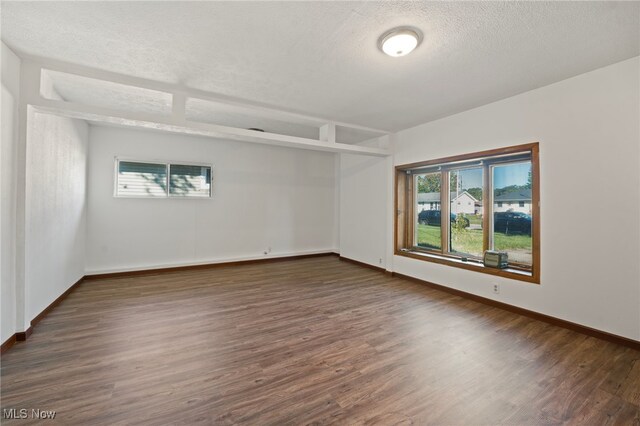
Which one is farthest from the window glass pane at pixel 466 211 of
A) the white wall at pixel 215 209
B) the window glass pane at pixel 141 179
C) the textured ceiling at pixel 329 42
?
the window glass pane at pixel 141 179

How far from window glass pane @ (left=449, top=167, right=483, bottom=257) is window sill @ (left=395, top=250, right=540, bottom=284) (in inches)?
10.9

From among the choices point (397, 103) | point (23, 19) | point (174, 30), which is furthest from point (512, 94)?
point (23, 19)

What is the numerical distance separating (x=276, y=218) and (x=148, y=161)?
9.11 ft

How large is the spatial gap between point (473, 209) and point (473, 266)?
0.90 m

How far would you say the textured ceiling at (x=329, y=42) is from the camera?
188 centimetres

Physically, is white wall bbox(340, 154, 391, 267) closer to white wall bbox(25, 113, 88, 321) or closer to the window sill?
the window sill

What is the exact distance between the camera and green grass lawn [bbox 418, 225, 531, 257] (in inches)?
138

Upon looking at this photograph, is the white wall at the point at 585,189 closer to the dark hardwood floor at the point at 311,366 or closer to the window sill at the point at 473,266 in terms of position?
the window sill at the point at 473,266

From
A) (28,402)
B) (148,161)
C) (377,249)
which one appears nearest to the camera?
(28,402)

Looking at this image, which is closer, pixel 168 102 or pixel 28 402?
pixel 28 402

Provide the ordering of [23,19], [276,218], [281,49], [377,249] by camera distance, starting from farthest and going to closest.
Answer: [276,218] < [377,249] < [281,49] < [23,19]

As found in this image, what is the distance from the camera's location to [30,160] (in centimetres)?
259

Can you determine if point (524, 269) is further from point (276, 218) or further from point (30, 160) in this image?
point (30, 160)

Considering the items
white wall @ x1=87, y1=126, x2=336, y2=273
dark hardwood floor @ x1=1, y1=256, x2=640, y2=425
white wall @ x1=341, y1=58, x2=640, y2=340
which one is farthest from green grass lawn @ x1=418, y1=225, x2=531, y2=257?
white wall @ x1=87, y1=126, x2=336, y2=273
